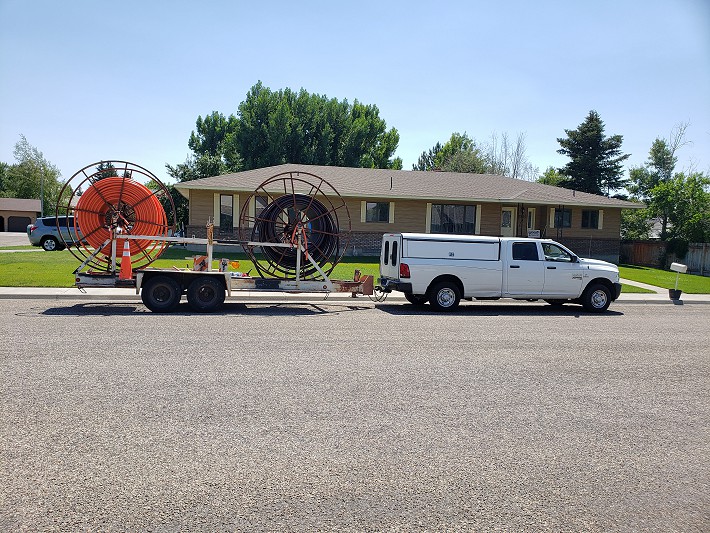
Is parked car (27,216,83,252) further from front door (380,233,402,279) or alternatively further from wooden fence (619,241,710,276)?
wooden fence (619,241,710,276)

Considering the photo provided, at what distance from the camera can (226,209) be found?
104 feet

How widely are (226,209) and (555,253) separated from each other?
64.0 feet

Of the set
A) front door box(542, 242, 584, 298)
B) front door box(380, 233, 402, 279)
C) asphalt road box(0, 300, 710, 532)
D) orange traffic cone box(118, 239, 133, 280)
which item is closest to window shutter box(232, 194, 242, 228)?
front door box(380, 233, 402, 279)

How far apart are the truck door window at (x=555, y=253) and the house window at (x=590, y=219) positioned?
2066 centimetres

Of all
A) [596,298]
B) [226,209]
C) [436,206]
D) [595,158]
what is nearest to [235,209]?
[226,209]

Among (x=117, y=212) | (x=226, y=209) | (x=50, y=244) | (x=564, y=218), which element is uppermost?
(x=564, y=218)

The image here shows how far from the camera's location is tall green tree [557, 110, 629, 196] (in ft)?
186

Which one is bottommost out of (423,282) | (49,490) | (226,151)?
(49,490)

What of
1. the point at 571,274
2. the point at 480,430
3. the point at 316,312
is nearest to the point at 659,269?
the point at 571,274

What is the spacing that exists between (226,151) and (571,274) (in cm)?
4356

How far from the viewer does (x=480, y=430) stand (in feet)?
19.4

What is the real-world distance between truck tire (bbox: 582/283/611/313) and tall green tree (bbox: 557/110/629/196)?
4331 cm

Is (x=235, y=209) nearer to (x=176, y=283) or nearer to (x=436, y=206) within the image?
(x=436, y=206)

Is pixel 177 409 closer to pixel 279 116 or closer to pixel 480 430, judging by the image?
pixel 480 430
